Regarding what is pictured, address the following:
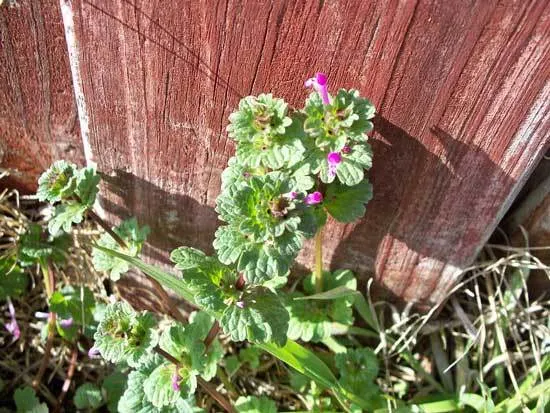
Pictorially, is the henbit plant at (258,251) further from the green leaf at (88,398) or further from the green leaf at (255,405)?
the green leaf at (88,398)

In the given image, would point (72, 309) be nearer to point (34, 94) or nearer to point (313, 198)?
point (34, 94)

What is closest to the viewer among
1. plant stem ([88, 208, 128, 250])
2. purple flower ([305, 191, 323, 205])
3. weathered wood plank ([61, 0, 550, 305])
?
weathered wood plank ([61, 0, 550, 305])

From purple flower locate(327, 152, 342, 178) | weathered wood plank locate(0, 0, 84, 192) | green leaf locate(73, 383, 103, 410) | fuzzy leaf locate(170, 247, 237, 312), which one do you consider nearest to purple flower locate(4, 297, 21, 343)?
green leaf locate(73, 383, 103, 410)

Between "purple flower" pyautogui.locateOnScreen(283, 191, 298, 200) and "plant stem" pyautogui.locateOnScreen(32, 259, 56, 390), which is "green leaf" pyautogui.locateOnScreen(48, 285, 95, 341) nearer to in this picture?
"plant stem" pyautogui.locateOnScreen(32, 259, 56, 390)

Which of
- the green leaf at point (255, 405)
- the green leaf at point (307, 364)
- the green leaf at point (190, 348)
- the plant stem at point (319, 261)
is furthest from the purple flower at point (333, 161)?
the green leaf at point (255, 405)

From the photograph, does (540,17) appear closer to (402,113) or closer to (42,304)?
(402,113)

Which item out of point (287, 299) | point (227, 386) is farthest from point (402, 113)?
point (227, 386)

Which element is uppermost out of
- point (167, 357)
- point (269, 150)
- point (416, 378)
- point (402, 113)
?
point (402, 113)
